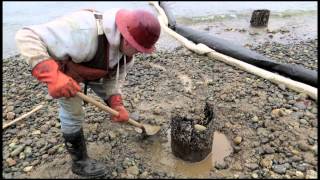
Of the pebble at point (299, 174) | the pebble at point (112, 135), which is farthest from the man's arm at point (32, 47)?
the pebble at point (299, 174)

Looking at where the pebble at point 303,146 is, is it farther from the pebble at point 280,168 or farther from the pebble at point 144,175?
the pebble at point 144,175

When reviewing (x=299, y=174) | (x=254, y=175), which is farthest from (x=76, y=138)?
(x=299, y=174)

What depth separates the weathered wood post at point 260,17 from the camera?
895 cm

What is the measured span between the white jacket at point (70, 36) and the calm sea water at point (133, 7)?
266 inches

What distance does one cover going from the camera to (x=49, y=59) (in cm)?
298

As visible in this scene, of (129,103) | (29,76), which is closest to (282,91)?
(129,103)

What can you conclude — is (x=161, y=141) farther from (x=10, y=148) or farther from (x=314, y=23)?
(x=314, y=23)

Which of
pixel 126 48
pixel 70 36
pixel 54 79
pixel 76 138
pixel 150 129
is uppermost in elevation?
pixel 70 36

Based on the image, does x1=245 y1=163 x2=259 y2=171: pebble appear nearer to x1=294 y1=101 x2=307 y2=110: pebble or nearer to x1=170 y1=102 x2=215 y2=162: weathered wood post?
x1=170 y1=102 x2=215 y2=162: weathered wood post

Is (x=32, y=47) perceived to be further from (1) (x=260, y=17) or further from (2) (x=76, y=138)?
(1) (x=260, y=17)

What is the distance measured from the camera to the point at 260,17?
29.5 ft

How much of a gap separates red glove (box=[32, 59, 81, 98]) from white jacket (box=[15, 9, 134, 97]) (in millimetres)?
109

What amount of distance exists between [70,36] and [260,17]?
6.75 metres

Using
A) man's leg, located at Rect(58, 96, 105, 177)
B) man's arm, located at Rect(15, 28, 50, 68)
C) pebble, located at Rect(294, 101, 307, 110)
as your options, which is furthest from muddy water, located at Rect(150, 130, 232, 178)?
man's arm, located at Rect(15, 28, 50, 68)
